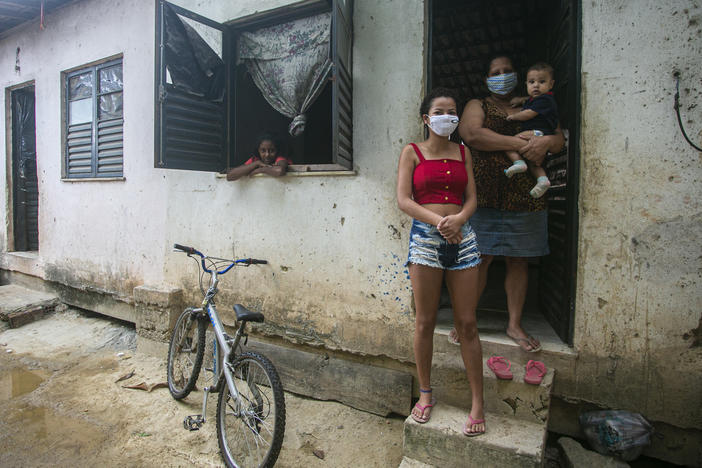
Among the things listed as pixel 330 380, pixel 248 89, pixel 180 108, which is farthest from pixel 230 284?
pixel 248 89

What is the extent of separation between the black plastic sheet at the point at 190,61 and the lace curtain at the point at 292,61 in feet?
1.10

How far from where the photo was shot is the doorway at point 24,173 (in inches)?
264

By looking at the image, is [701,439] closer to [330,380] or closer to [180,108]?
[330,380]

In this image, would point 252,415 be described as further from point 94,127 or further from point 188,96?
point 94,127

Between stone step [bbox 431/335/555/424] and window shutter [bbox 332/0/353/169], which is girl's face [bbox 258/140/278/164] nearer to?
window shutter [bbox 332/0/353/169]

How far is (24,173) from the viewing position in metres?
6.83

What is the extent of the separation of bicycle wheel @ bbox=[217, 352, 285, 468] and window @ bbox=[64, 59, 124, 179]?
387 cm

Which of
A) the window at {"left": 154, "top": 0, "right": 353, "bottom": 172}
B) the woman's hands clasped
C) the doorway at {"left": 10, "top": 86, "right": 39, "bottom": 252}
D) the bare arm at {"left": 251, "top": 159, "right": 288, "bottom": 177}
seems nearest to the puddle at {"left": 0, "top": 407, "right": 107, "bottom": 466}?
the window at {"left": 154, "top": 0, "right": 353, "bottom": 172}

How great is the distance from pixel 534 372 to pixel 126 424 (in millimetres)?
3199

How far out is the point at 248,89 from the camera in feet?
15.5

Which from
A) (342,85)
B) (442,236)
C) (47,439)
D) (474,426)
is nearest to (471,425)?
(474,426)

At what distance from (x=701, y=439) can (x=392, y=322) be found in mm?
2065

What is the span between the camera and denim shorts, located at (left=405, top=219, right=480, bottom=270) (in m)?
2.25

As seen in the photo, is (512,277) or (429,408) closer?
(429,408)
